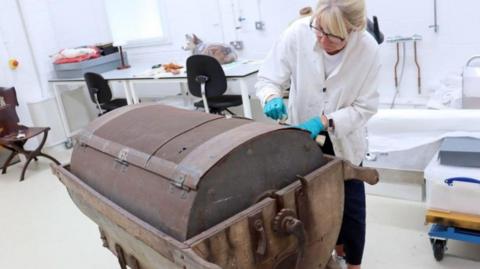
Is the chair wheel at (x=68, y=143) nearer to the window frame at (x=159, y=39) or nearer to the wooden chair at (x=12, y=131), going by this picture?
the wooden chair at (x=12, y=131)

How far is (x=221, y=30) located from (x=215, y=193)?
3235 millimetres

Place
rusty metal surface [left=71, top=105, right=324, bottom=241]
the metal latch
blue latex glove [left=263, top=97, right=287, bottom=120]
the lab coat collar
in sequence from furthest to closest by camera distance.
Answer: blue latex glove [left=263, top=97, right=287, bottom=120] < the lab coat collar < the metal latch < rusty metal surface [left=71, top=105, right=324, bottom=241]

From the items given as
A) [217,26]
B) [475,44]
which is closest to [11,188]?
[217,26]

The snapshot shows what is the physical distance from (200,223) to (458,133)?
67.3 inches

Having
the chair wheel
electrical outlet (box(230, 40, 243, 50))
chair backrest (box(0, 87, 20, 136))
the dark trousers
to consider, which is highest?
electrical outlet (box(230, 40, 243, 50))

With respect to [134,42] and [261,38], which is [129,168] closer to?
[261,38]

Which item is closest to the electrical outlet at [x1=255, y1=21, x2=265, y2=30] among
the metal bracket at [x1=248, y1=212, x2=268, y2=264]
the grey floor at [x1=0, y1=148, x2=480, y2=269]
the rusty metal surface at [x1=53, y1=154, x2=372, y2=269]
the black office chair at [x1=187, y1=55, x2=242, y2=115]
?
the black office chair at [x1=187, y1=55, x2=242, y2=115]

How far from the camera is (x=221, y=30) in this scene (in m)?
4.13

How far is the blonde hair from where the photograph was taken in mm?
1440

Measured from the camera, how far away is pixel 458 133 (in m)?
2.21

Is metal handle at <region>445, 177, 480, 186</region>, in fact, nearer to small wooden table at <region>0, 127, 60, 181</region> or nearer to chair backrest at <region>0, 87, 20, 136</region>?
small wooden table at <region>0, 127, 60, 181</region>

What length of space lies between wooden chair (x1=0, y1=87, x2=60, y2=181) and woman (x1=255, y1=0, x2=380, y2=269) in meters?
2.78

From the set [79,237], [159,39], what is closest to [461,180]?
[79,237]

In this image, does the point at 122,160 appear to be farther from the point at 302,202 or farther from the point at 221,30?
the point at 221,30
